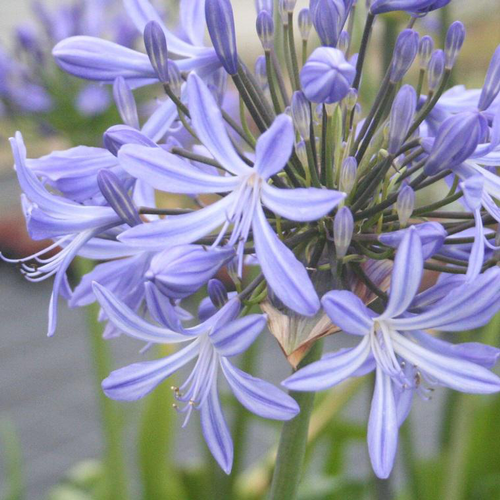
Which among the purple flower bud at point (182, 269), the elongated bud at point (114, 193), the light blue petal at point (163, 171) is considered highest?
the light blue petal at point (163, 171)

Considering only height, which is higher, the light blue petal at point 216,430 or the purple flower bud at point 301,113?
the purple flower bud at point 301,113

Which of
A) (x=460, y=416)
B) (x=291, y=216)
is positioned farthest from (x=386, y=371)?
(x=460, y=416)

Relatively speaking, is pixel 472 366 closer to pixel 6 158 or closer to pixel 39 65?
pixel 39 65

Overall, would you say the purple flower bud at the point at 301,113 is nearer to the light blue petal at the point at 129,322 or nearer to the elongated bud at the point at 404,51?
the elongated bud at the point at 404,51

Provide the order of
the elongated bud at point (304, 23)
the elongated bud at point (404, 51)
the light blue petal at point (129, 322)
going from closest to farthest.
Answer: the light blue petal at point (129, 322) < the elongated bud at point (404, 51) < the elongated bud at point (304, 23)

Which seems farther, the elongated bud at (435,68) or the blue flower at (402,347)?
the elongated bud at (435,68)

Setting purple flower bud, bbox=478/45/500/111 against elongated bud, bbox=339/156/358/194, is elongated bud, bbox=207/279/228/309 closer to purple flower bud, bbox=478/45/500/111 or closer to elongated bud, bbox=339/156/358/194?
elongated bud, bbox=339/156/358/194

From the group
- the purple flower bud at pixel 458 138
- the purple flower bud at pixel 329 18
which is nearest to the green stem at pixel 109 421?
the purple flower bud at pixel 329 18
